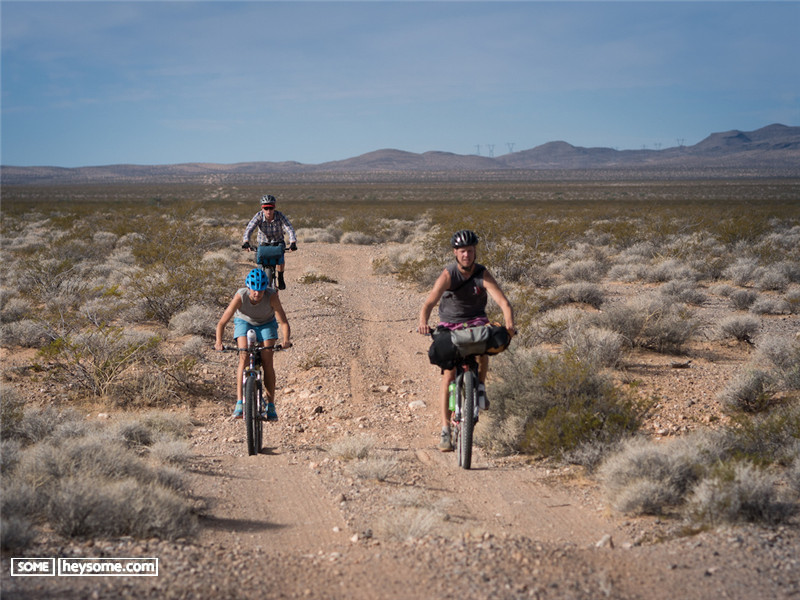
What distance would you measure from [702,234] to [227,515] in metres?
24.6

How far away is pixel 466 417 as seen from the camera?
19.2ft

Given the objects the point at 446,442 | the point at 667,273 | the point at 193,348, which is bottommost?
the point at 446,442

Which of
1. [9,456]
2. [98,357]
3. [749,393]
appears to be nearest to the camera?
[9,456]

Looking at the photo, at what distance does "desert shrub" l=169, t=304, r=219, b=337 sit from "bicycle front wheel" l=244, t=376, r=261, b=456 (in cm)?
581

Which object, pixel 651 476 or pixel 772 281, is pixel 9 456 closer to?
pixel 651 476

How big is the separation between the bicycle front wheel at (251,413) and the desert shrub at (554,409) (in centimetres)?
230

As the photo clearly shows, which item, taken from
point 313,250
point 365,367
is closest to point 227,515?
point 365,367

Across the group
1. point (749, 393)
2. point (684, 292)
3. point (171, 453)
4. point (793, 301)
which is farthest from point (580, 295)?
point (171, 453)

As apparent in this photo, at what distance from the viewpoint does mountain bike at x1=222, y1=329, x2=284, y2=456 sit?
6.43 meters

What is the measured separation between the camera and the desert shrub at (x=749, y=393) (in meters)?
7.42

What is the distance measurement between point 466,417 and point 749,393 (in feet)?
12.0

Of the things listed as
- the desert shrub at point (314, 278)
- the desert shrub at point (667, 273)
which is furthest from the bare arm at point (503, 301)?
the desert shrub at point (667, 273)

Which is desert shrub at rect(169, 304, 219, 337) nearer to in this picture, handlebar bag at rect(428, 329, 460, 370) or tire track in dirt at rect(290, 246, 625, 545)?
tire track in dirt at rect(290, 246, 625, 545)

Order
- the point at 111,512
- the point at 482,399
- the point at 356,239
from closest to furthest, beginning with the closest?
the point at 111,512
the point at 482,399
the point at 356,239
